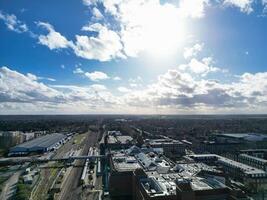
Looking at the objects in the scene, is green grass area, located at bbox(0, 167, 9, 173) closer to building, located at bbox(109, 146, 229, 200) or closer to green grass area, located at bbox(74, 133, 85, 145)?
building, located at bbox(109, 146, 229, 200)

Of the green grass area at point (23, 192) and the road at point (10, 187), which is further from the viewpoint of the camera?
the road at point (10, 187)

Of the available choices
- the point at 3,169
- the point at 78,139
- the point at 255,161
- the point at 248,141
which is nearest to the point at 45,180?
the point at 3,169

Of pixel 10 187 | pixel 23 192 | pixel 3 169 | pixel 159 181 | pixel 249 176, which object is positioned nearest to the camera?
pixel 159 181

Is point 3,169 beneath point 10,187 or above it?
above

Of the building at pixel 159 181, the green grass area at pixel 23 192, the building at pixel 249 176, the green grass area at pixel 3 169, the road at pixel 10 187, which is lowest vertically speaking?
the road at pixel 10 187

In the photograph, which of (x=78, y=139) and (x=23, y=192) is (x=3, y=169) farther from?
(x=78, y=139)

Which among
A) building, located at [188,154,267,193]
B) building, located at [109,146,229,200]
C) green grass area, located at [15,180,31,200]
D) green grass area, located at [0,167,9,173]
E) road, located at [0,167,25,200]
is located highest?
building, located at [109,146,229,200]

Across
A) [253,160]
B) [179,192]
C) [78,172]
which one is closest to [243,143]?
[253,160]

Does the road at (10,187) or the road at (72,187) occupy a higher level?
the road at (72,187)

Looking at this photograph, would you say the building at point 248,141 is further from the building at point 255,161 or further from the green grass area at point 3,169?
the green grass area at point 3,169

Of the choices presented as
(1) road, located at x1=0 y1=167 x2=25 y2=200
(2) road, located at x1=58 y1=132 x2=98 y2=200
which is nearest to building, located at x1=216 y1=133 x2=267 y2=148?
(2) road, located at x1=58 y1=132 x2=98 y2=200

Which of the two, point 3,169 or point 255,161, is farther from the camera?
point 3,169

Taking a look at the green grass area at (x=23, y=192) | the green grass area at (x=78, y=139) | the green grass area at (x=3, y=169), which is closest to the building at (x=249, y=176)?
the green grass area at (x=23, y=192)
